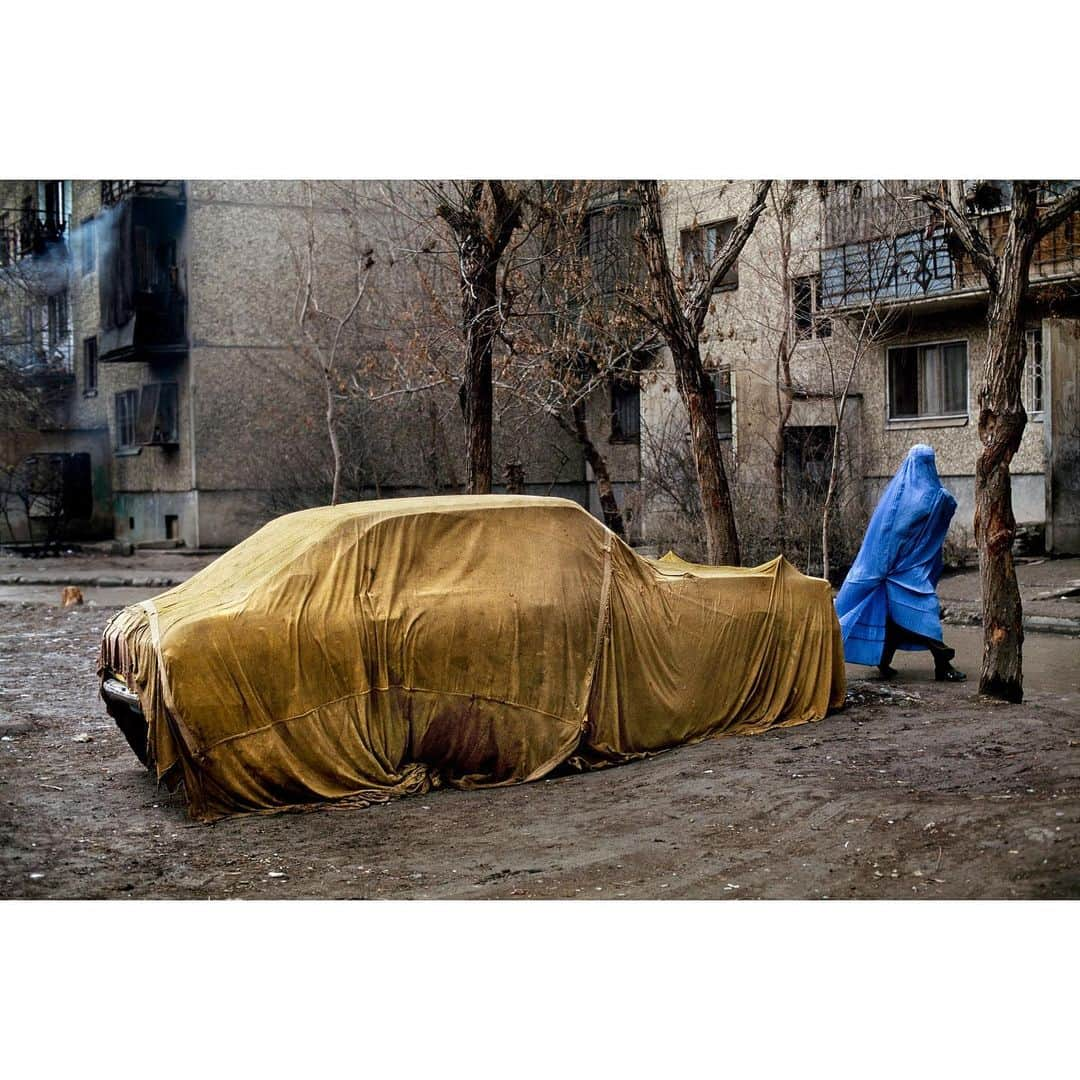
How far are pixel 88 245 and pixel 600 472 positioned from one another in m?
6.25

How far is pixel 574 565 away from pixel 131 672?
2015 mm

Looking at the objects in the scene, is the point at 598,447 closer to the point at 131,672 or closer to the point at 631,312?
the point at 631,312

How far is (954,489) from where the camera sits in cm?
1422

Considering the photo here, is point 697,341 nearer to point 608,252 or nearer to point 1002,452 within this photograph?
point 1002,452

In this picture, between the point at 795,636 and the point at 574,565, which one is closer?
the point at 574,565

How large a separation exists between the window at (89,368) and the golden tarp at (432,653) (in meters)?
2.77

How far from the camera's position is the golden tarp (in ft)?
17.2

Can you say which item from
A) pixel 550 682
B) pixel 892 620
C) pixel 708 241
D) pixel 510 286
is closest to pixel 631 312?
pixel 708 241

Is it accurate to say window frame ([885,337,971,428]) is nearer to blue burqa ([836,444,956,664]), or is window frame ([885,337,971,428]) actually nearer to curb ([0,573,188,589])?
blue burqa ([836,444,956,664])

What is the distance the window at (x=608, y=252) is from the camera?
10.9 metres

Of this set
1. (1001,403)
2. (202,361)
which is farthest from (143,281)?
(1001,403)

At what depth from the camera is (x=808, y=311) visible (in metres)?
13.7

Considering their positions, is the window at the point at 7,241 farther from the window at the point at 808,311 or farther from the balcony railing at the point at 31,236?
the window at the point at 808,311

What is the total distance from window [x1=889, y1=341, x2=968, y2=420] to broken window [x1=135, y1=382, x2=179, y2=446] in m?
8.08
